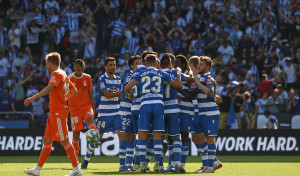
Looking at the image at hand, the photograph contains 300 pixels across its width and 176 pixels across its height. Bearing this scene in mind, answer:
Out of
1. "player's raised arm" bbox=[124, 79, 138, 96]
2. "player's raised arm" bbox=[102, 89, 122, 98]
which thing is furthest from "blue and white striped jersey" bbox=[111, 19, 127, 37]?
"player's raised arm" bbox=[124, 79, 138, 96]

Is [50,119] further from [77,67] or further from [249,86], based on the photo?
[249,86]

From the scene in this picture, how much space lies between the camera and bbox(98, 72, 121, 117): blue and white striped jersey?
14.5m

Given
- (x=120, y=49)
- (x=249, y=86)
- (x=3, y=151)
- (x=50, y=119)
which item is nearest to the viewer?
(x=50, y=119)

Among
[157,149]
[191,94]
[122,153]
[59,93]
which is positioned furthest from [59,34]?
[59,93]

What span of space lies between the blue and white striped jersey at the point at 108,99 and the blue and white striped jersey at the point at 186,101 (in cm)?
215

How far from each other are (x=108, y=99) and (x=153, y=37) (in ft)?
36.4

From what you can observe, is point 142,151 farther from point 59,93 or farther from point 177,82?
point 59,93

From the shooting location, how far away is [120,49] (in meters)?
25.5

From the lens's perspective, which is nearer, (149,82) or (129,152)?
(149,82)

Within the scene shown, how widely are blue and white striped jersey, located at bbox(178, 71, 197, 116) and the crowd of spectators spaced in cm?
960

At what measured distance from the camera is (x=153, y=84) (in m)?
12.3

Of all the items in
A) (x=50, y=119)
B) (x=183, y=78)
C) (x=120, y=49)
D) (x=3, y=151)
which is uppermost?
(x=120, y=49)

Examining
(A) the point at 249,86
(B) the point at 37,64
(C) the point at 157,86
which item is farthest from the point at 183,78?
(B) the point at 37,64

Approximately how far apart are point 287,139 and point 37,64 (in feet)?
37.3
